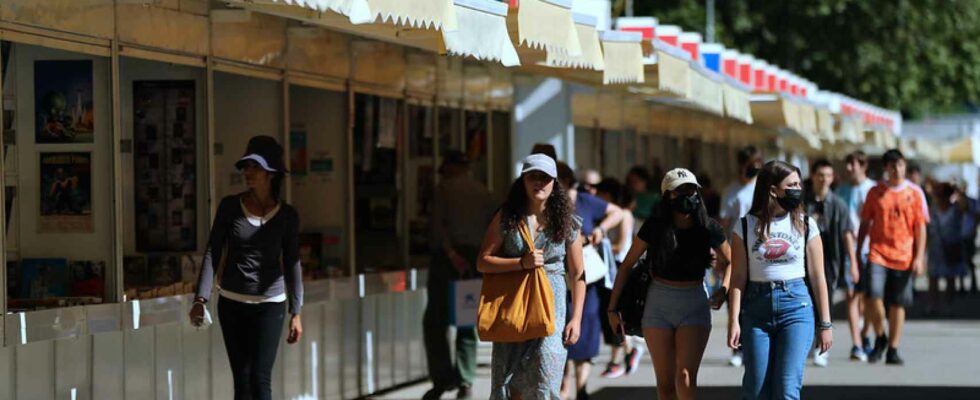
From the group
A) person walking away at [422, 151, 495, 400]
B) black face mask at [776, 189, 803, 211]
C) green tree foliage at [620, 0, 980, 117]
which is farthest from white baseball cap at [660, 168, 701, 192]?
green tree foliage at [620, 0, 980, 117]

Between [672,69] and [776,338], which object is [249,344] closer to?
[776,338]

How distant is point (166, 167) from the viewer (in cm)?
1045

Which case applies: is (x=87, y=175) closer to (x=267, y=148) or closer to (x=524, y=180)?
(x=267, y=148)

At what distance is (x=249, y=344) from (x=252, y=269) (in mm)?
362

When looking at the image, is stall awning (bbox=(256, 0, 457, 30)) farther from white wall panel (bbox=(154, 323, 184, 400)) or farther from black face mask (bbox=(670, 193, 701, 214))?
white wall panel (bbox=(154, 323, 184, 400))

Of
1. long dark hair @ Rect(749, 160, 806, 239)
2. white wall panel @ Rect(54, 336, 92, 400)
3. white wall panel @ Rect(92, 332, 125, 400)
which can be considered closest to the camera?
white wall panel @ Rect(54, 336, 92, 400)

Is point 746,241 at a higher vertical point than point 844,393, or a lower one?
higher

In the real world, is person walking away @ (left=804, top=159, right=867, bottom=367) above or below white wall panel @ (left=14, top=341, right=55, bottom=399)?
above

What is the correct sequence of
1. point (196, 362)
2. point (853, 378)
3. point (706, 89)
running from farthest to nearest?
point (706, 89) → point (853, 378) → point (196, 362)

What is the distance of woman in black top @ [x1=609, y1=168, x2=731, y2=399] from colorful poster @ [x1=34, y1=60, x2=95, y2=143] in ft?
9.18

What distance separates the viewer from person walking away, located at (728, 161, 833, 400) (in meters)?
8.54

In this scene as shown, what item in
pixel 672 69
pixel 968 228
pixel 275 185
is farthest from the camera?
pixel 968 228

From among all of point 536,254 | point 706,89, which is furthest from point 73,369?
point 706,89

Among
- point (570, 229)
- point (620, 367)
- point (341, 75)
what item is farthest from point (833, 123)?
point (570, 229)
